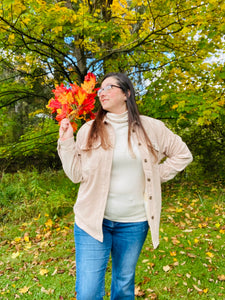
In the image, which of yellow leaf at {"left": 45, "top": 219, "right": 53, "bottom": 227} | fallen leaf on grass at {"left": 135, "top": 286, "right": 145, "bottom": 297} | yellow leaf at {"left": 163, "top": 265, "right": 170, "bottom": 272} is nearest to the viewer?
fallen leaf on grass at {"left": 135, "top": 286, "right": 145, "bottom": 297}

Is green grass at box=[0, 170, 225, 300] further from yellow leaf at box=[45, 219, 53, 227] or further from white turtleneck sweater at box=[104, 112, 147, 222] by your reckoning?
white turtleneck sweater at box=[104, 112, 147, 222]

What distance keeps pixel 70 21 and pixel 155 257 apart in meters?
3.71

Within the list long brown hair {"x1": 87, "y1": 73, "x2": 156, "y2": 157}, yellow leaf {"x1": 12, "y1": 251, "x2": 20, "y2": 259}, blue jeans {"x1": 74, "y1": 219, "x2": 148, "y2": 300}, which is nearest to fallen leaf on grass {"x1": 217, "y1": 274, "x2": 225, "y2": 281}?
blue jeans {"x1": 74, "y1": 219, "x2": 148, "y2": 300}

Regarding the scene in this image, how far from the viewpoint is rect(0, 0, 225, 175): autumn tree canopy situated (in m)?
3.41

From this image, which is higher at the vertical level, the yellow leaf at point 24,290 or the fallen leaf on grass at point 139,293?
the fallen leaf on grass at point 139,293

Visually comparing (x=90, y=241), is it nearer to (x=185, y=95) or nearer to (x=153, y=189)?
(x=153, y=189)

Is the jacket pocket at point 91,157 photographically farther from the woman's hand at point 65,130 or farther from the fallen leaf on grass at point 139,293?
the fallen leaf on grass at point 139,293

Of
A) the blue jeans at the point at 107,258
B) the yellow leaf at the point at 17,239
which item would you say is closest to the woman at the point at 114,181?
the blue jeans at the point at 107,258

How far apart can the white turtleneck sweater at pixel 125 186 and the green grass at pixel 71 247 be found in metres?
1.55

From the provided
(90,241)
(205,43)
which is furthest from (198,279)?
(205,43)

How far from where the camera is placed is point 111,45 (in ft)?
17.5

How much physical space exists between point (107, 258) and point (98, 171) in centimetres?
61

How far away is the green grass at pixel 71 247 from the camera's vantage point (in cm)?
274

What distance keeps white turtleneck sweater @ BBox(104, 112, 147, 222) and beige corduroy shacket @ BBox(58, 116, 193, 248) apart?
41 millimetres
